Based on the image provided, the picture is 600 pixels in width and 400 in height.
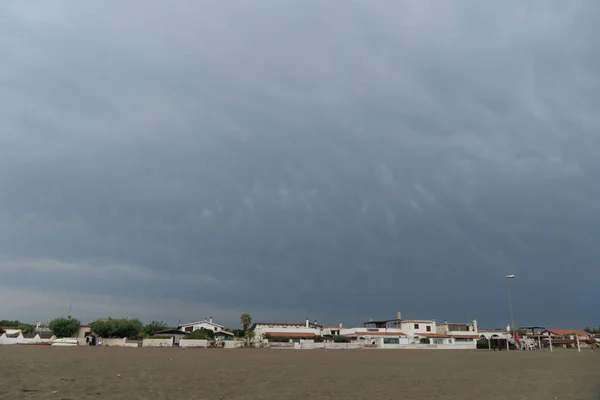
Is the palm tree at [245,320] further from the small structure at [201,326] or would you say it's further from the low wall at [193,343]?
the low wall at [193,343]

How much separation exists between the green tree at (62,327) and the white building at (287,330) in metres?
34.7

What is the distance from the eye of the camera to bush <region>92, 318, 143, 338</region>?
76.5m

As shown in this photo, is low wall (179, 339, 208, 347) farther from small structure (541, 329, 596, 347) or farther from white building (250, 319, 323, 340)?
small structure (541, 329, 596, 347)

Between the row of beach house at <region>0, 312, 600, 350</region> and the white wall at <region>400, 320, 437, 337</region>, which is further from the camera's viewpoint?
the white wall at <region>400, 320, 437, 337</region>

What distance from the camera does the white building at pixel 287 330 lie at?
8262 centimetres

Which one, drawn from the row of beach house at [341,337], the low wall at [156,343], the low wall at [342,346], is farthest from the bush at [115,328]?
the low wall at [342,346]

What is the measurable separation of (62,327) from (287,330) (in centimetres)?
4376

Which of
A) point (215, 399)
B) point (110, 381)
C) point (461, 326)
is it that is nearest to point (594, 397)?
point (215, 399)

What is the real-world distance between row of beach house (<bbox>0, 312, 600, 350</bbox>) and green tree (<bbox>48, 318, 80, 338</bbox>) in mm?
1989

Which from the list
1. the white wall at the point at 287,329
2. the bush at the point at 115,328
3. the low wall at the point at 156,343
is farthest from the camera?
the white wall at the point at 287,329

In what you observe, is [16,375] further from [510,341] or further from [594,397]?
[510,341]

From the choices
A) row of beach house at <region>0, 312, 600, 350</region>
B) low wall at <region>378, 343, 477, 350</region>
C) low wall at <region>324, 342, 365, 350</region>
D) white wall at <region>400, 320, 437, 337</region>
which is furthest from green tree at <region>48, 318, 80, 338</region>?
white wall at <region>400, 320, 437, 337</region>

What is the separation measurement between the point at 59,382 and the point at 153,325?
10460 cm

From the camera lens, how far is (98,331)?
76438 mm
